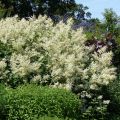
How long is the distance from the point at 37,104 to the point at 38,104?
0.07 feet

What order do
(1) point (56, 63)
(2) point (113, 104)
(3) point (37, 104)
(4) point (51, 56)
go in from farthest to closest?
(2) point (113, 104) → (4) point (51, 56) → (1) point (56, 63) → (3) point (37, 104)

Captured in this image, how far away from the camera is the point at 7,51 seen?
433 inches

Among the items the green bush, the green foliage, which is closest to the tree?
the green foliage

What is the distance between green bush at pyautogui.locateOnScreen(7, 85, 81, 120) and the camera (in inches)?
355

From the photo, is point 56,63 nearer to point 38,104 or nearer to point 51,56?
point 51,56

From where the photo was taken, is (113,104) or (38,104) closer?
(38,104)

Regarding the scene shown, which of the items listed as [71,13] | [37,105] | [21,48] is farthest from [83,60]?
[71,13]

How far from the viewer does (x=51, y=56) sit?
10.8 metres

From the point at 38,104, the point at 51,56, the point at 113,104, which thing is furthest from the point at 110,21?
the point at 38,104

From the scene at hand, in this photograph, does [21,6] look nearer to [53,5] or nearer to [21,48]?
[53,5]

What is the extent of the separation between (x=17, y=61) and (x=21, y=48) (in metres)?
0.63

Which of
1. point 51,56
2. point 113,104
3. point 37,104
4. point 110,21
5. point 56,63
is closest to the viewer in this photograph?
point 37,104

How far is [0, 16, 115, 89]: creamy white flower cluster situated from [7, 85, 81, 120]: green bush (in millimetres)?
1085

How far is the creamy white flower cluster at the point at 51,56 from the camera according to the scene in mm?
10375
